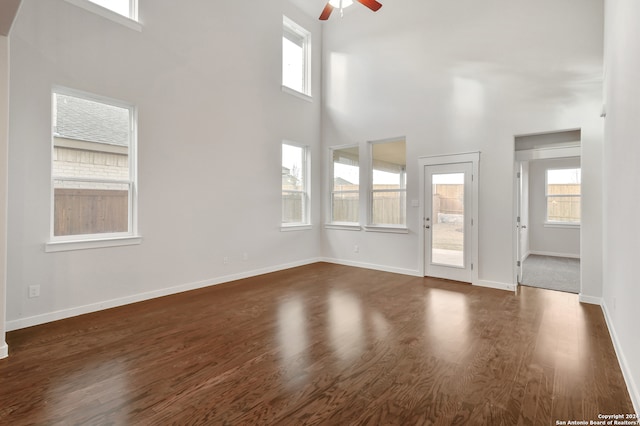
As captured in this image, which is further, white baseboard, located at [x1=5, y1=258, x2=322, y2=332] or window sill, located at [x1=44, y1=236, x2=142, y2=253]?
window sill, located at [x1=44, y1=236, x2=142, y2=253]

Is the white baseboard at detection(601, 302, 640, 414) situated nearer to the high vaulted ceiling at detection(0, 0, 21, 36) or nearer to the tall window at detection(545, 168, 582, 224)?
the high vaulted ceiling at detection(0, 0, 21, 36)

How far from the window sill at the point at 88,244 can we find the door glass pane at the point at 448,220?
4.49m

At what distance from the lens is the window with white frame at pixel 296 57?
638 centimetres

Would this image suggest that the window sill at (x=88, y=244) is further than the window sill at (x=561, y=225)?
No

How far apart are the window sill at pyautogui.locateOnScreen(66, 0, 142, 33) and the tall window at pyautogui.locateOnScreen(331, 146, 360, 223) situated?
4.02 m

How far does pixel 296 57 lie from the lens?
6.67m

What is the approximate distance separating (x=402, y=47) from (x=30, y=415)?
655cm

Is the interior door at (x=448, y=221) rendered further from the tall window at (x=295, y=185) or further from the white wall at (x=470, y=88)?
the tall window at (x=295, y=185)

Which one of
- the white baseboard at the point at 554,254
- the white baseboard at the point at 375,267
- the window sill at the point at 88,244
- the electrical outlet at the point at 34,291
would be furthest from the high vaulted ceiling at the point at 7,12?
the white baseboard at the point at 554,254

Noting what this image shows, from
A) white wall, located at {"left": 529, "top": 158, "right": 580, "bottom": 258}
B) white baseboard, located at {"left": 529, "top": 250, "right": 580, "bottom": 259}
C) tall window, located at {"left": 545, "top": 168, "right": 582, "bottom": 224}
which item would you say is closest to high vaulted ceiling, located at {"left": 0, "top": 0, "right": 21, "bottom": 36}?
white wall, located at {"left": 529, "top": 158, "right": 580, "bottom": 258}

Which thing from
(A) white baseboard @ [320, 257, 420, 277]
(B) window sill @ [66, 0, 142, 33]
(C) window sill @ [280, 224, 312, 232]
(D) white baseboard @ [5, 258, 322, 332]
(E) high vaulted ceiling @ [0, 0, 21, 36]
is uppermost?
(B) window sill @ [66, 0, 142, 33]

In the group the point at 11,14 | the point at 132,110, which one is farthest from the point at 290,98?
the point at 11,14

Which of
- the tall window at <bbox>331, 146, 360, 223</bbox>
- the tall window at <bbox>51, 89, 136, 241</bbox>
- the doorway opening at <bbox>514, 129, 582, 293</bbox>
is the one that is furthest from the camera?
the doorway opening at <bbox>514, 129, 582, 293</bbox>

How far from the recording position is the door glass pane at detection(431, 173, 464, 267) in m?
5.28
